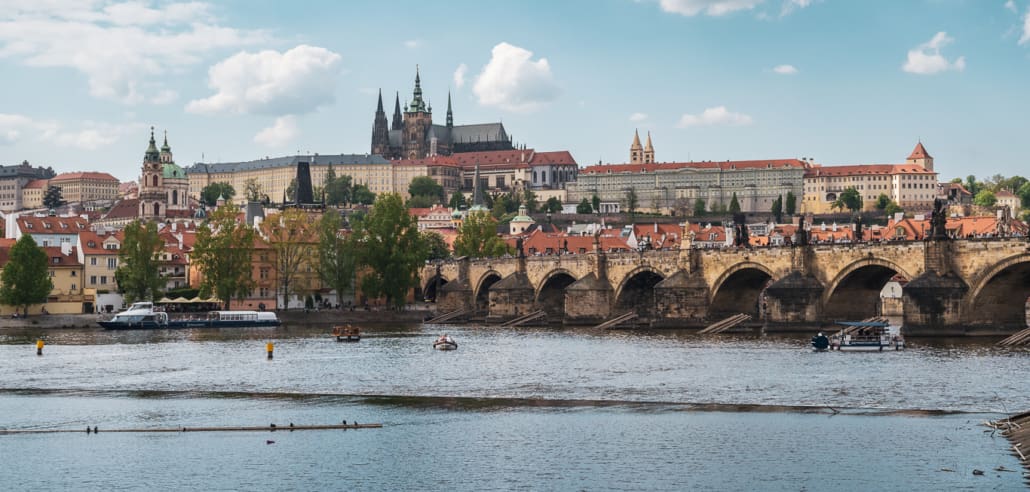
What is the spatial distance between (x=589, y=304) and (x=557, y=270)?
664 cm

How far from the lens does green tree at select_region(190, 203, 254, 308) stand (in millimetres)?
89625

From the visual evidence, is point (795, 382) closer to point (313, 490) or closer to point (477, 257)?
point (313, 490)

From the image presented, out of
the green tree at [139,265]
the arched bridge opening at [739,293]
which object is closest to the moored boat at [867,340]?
the arched bridge opening at [739,293]

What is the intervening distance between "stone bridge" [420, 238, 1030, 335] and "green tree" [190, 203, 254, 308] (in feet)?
49.9

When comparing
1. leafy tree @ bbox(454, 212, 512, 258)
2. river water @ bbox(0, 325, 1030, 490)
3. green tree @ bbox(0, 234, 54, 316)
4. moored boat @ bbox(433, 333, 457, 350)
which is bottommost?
river water @ bbox(0, 325, 1030, 490)

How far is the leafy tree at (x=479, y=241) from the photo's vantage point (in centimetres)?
11188

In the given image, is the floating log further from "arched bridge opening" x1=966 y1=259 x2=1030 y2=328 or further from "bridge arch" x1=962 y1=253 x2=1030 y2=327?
"arched bridge opening" x1=966 y1=259 x2=1030 y2=328

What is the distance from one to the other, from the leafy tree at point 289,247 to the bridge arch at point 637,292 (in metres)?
23.5

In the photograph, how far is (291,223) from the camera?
94938mm

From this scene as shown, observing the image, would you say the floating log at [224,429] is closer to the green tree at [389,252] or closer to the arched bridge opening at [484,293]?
the green tree at [389,252]

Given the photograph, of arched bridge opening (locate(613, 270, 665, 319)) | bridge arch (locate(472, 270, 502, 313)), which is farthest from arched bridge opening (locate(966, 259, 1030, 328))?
bridge arch (locate(472, 270, 502, 313))

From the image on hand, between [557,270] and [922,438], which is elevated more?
[557,270]


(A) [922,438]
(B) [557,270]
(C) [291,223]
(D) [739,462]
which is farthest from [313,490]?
(C) [291,223]

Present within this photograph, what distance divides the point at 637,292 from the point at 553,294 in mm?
10131
